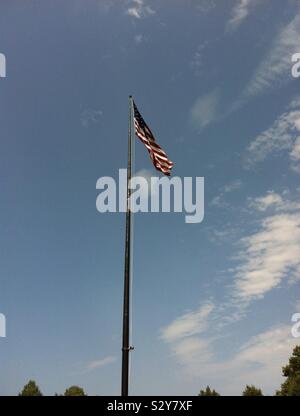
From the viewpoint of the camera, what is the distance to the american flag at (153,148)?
15972mm

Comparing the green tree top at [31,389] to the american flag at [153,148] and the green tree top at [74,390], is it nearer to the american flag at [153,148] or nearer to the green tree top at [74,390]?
the green tree top at [74,390]

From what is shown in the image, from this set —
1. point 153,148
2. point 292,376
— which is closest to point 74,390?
point 292,376

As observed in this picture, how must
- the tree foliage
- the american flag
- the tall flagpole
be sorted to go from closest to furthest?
the tall flagpole → the american flag → the tree foliage

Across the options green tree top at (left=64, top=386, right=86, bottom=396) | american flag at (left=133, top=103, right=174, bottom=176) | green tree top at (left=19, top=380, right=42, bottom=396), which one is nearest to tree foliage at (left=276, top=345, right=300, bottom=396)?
green tree top at (left=64, top=386, right=86, bottom=396)

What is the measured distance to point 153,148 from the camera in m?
16.4

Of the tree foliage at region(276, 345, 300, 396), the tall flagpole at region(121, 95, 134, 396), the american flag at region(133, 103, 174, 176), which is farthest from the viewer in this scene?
the tree foliage at region(276, 345, 300, 396)

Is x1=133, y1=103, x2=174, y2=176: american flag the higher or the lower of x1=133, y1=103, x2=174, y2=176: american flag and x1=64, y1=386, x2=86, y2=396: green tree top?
the higher

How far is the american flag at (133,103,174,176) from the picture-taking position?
52.4 feet

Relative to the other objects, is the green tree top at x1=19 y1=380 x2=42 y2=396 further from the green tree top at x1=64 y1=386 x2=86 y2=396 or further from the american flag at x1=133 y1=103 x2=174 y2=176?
the american flag at x1=133 y1=103 x2=174 y2=176

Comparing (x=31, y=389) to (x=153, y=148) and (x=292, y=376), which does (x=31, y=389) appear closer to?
(x=292, y=376)

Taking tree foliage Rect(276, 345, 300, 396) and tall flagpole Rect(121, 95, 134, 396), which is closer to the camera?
tall flagpole Rect(121, 95, 134, 396)
